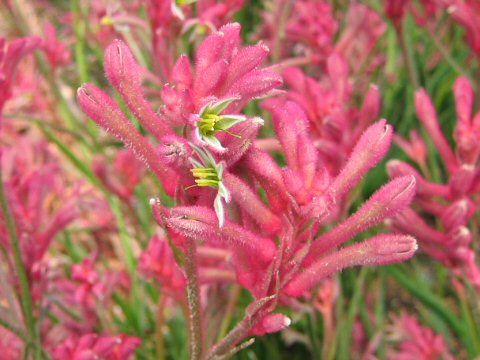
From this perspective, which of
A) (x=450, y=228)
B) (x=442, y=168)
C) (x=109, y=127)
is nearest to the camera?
(x=109, y=127)

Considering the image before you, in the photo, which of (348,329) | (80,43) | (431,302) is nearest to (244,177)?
(348,329)

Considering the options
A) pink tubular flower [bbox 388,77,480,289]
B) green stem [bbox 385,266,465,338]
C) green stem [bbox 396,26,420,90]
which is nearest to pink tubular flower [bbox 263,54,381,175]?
pink tubular flower [bbox 388,77,480,289]

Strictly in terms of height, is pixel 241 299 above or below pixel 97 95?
below

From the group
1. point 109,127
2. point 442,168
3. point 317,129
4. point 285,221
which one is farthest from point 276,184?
→ point 442,168

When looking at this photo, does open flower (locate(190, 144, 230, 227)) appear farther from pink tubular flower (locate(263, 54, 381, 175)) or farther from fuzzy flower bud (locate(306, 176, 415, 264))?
pink tubular flower (locate(263, 54, 381, 175))

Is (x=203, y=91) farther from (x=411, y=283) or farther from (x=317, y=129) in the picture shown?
(x=411, y=283)

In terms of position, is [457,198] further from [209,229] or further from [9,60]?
[9,60]

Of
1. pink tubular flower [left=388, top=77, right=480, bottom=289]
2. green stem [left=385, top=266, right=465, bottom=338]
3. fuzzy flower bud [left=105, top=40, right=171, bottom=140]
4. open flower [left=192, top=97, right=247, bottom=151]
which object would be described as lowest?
green stem [left=385, top=266, right=465, bottom=338]

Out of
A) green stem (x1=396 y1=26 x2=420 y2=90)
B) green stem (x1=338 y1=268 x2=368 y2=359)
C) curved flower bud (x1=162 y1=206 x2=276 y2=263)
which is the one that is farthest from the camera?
green stem (x1=396 y1=26 x2=420 y2=90)
